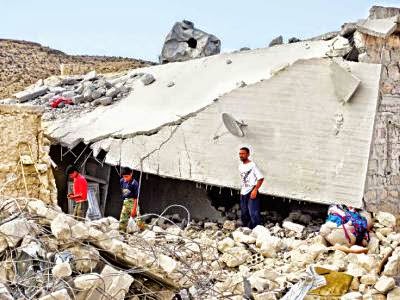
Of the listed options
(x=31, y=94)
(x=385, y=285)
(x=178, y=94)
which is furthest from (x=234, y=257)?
(x=31, y=94)

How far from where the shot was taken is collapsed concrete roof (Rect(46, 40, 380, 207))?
9.41 m

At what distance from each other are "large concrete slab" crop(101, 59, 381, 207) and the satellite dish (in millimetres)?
93

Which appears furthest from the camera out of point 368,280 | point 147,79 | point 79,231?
point 147,79

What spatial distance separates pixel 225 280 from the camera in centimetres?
716

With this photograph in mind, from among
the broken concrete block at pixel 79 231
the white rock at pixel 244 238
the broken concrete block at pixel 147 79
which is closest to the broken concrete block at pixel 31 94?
the broken concrete block at pixel 147 79

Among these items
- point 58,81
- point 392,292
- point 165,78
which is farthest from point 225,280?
point 58,81

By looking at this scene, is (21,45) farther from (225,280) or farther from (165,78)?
(225,280)

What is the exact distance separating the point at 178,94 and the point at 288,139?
2.36 meters

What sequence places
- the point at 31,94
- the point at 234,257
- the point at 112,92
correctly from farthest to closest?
the point at 31,94
the point at 112,92
the point at 234,257

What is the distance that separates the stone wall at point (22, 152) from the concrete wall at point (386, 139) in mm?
Answer: 4055

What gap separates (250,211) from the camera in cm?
935

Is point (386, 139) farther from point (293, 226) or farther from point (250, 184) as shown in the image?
point (250, 184)

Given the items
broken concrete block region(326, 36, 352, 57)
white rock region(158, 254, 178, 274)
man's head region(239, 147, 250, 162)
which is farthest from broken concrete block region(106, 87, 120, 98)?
white rock region(158, 254, 178, 274)

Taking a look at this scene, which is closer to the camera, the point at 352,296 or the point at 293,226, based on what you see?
the point at 352,296
